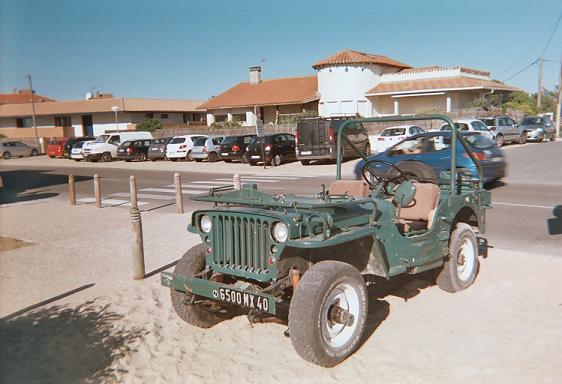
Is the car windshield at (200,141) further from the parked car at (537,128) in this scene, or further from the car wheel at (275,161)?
the parked car at (537,128)

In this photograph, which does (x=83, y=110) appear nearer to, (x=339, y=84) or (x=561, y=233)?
(x=339, y=84)

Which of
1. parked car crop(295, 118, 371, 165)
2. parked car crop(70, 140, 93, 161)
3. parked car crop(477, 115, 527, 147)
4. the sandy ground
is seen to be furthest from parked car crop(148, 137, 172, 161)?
the sandy ground

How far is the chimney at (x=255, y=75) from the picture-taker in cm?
5347

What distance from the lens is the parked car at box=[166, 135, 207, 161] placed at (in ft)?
99.0

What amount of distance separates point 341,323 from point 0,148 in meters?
44.1

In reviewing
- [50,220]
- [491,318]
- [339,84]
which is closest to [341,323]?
[491,318]

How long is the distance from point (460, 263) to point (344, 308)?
229 centimetres

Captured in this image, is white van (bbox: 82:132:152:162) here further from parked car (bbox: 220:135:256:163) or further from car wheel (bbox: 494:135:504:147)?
car wheel (bbox: 494:135:504:147)

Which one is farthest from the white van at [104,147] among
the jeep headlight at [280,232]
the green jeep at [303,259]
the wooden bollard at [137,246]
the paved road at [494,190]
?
the jeep headlight at [280,232]

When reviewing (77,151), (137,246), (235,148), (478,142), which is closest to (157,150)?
(77,151)

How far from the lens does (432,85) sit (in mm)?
39562

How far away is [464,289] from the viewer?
5914 millimetres

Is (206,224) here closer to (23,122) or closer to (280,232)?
(280,232)

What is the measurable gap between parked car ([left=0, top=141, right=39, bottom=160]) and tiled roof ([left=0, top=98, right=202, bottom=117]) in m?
9.53
